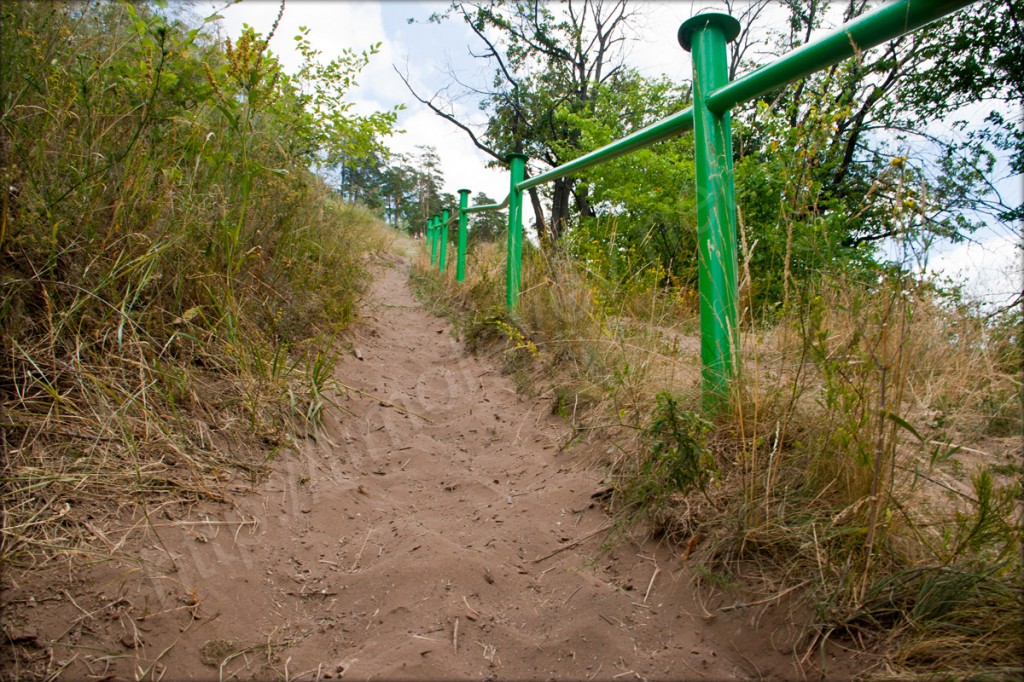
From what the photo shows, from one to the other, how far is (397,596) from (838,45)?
1.86 meters

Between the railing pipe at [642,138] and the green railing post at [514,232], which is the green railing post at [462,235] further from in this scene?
the railing pipe at [642,138]

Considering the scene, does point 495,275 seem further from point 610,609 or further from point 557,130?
point 557,130

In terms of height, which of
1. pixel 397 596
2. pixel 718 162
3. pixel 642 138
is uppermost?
pixel 642 138

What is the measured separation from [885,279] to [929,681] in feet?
2.74

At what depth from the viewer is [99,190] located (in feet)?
6.53

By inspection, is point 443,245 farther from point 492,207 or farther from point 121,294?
point 121,294

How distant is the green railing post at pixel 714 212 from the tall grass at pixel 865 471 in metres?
0.10

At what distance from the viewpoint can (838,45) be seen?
140 cm

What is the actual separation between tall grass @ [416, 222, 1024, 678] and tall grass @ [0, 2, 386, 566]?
4.69 ft

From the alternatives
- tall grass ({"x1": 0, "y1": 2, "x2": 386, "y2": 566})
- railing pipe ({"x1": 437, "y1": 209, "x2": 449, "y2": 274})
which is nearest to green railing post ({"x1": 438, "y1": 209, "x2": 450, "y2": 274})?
railing pipe ({"x1": 437, "y1": 209, "x2": 449, "y2": 274})

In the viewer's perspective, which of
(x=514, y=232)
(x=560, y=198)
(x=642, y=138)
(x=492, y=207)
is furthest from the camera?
(x=560, y=198)

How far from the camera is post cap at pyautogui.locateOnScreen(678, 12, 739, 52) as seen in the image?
1805mm

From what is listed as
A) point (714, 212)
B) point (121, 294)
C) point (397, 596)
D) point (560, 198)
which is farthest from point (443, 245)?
point (560, 198)

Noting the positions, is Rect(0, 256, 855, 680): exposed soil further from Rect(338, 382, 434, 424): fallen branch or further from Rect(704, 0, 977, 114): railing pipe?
Rect(704, 0, 977, 114): railing pipe
